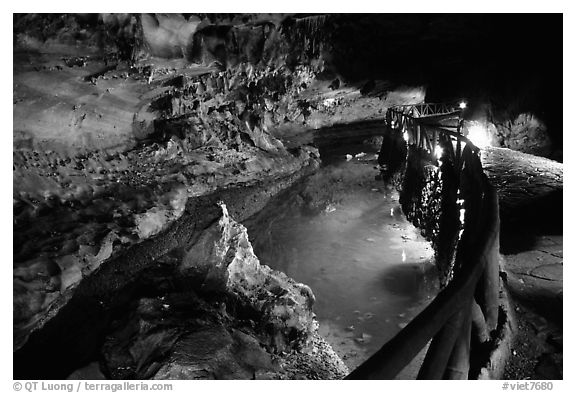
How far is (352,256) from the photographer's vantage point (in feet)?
27.8

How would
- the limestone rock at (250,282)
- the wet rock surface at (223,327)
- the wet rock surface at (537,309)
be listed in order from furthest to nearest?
1. the limestone rock at (250,282)
2. the wet rock surface at (223,327)
3. the wet rock surface at (537,309)

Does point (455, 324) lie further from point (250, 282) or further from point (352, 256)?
point (352, 256)

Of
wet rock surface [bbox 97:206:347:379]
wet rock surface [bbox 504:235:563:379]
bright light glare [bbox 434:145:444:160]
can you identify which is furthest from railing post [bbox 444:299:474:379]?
bright light glare [bbox 434:145:444:160]

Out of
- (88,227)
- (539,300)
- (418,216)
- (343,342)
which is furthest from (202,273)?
(418,216)

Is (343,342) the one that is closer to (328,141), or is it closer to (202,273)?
(202,273)

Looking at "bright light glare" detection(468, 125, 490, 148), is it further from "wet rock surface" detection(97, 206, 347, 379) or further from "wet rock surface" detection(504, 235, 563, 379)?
"wet rock surface" detection(504, 235, 563, 379)

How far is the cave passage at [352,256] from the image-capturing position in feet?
20.7

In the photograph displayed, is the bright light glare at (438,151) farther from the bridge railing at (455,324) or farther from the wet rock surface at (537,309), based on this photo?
the bridge railing at (455,324)

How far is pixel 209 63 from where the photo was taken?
Answer: 8.12 meters

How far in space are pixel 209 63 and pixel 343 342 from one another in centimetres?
656

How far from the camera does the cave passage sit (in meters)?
6.31

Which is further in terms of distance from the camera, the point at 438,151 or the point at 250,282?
the point at 438,151

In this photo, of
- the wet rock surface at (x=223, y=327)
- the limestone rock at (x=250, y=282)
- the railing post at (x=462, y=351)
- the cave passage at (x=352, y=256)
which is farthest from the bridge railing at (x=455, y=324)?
the cave passage at (x=352, y=256)

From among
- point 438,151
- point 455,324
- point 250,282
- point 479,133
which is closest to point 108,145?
point 250,282
